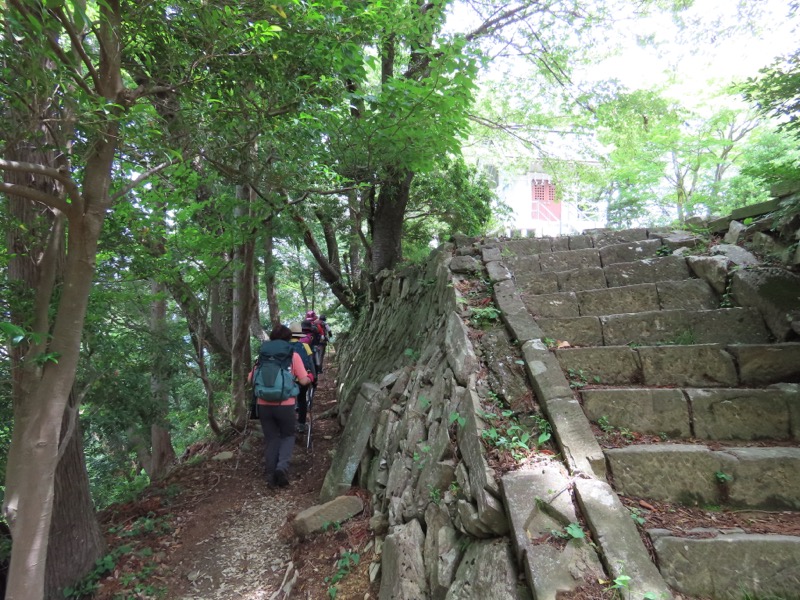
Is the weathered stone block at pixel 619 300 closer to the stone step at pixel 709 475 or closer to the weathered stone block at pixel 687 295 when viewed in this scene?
the weathered stone block at pixel 687 295

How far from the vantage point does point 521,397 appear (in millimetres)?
3094

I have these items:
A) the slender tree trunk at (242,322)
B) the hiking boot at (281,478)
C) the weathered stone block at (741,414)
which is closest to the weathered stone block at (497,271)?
the weathered stone block at (741,414)

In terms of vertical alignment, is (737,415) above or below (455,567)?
above

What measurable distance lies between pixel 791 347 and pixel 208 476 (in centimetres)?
645

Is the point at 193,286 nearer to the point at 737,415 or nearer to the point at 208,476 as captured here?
the point at 208,476

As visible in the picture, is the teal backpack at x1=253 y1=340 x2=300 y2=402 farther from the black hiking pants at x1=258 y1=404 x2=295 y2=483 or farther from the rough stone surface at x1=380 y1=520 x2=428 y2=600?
the rough stone surface at x1=380 y1=520 x2=428 y2=600

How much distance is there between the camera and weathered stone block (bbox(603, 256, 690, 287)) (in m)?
4.26

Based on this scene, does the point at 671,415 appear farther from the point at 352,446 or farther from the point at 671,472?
the point at 352,446

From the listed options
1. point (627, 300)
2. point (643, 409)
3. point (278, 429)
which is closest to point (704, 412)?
point (643, 409)

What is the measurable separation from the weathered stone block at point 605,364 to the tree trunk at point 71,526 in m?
4.43

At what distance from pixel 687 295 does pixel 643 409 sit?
1.69 metres

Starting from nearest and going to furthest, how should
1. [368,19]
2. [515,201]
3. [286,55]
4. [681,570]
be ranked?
1. [681,570]
2. [286,55]
3. [368,19]
4. [515,201]

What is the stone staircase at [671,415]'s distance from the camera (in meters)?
1.94

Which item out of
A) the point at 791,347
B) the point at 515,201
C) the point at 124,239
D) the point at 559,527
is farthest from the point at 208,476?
the point at 515,201
